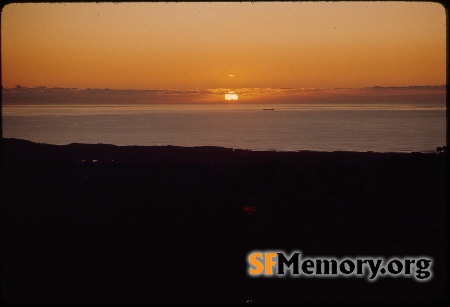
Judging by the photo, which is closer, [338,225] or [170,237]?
[170,237]

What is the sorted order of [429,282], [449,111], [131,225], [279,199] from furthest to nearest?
[279,199] → [131,225] → [429,282] → [449,111]

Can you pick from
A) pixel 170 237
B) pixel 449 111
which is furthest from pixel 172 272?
pixel 449 111

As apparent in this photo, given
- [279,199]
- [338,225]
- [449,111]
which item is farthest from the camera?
[279,199]

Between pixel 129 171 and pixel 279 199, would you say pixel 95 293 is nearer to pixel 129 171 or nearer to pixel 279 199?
pixel 279 199

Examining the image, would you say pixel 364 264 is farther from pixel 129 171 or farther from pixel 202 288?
pixel 129 171

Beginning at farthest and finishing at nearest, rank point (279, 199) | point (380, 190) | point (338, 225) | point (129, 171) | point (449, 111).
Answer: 1. point (129, 171)
2. point (380, 190)
3. point (279, 199)
4. point (338, 225)
5. point (449, 111)

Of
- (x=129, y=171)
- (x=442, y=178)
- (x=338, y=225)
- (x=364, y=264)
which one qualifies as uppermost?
(x=129, y=171)

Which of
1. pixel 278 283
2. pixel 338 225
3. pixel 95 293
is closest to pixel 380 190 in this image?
pixel 338 225

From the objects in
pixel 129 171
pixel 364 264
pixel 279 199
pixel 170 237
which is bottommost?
pixel 364 264

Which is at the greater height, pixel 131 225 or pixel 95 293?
pixel 131 225
